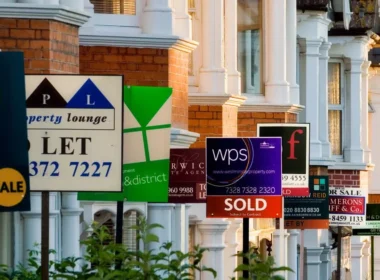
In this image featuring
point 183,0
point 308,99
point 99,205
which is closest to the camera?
point 99,205

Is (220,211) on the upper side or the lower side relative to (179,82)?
lower

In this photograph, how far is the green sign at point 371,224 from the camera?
36.6m

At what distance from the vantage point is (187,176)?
21.2 meters

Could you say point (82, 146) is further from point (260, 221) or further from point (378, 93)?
point (378, 93)

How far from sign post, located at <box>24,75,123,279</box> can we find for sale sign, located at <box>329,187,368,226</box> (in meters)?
21.4

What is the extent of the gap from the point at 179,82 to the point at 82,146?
8.73 m

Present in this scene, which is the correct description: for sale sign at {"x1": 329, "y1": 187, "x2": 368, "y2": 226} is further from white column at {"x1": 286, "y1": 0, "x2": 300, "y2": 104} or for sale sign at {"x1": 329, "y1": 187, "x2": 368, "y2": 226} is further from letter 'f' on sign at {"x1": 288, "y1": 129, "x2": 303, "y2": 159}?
letter 'f' on sign at {"x1": 288, "y1": 129, "x2": 303, "y2": 159}

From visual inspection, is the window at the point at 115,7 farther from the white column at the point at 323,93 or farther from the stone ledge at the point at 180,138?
the white column at the point at 323,93

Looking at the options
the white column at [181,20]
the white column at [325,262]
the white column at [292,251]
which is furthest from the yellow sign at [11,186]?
the white column at [325,262]

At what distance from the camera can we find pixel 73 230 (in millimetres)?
17781

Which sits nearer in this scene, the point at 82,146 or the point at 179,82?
the point at 82,146

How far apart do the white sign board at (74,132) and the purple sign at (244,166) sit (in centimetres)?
796

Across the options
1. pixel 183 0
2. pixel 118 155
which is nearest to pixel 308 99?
pixel 183 0

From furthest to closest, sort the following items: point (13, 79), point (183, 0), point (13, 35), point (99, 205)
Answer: point (183, 0)
point (99, 205)
point (13, 35)
point (13, 79)
